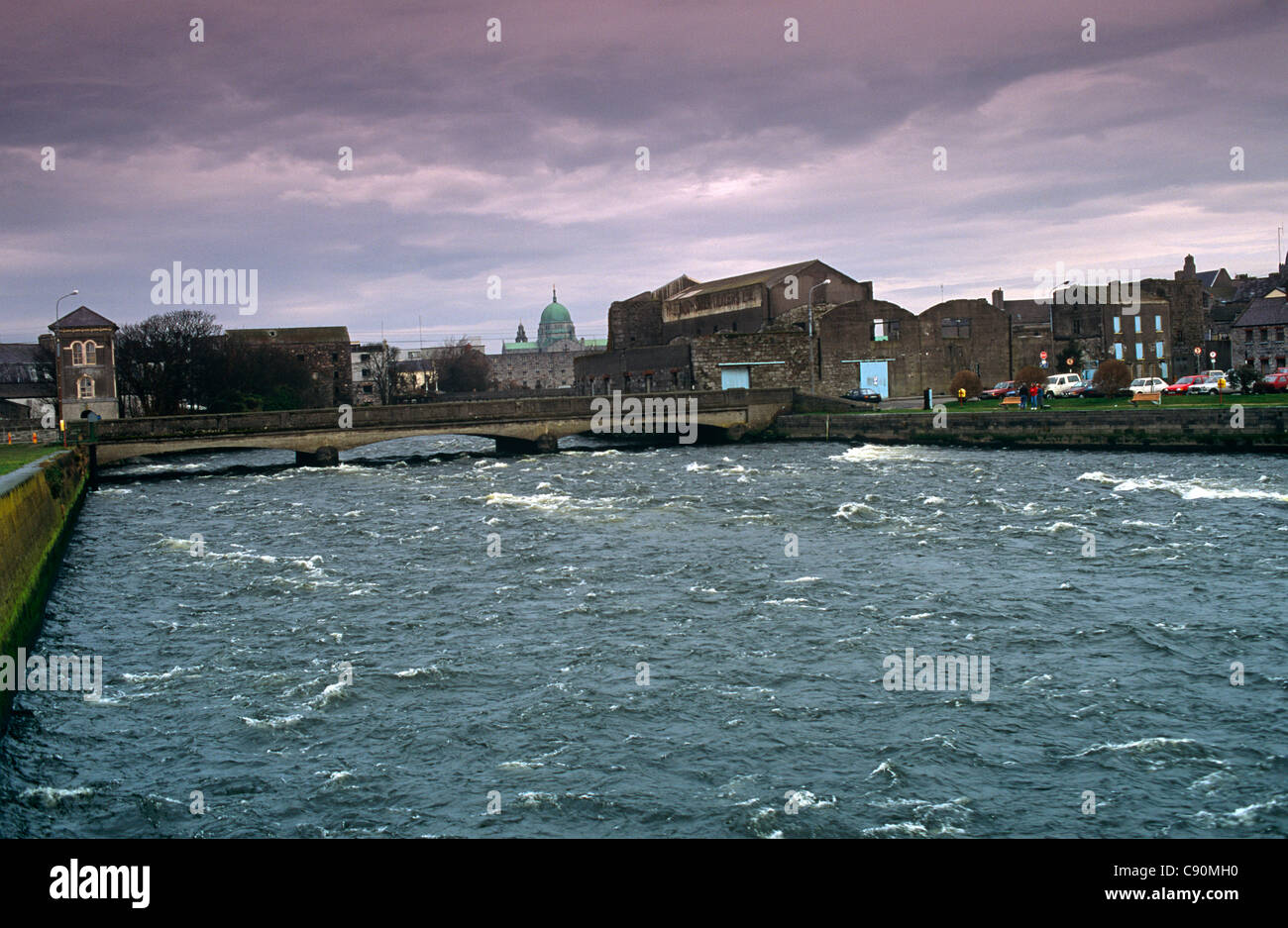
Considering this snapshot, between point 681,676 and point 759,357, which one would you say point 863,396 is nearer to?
point 759,357

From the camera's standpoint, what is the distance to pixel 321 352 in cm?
13025

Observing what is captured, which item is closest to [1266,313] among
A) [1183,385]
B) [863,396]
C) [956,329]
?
[956,329]

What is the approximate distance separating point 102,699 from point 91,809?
488 centimetres

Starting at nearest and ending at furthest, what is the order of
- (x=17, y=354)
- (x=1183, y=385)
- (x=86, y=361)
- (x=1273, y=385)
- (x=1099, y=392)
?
(x=1273, y=385) < (x=1099, y=392) < (x=1183, y=385) < (x=86, y=361) < (x=17, y=354)

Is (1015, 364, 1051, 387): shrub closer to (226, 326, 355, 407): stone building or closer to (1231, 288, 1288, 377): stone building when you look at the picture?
(1231, 288, 1288, 377): stone building

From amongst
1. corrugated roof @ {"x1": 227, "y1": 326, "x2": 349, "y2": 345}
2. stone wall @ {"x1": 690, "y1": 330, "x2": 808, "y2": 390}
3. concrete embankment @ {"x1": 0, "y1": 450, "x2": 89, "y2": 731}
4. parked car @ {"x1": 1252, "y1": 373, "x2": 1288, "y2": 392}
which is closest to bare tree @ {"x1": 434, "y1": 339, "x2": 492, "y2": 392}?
corrugated roof @ {"x1": 227, "y1": 326, "x2": 349, "y2": 345}

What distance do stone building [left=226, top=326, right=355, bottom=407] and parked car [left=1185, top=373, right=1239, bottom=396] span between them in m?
97.0

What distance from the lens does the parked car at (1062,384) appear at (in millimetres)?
69500

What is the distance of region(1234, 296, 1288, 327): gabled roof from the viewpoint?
8619cm

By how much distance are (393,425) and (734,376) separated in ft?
99.0

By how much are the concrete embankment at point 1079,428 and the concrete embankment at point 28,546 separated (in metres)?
44.0

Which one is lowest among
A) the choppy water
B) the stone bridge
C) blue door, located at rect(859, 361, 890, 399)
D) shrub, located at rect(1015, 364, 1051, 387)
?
the choppy water

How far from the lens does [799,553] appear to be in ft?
91.5
